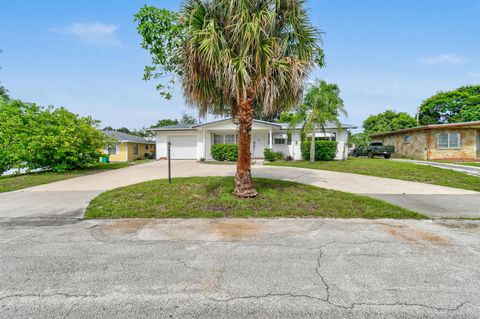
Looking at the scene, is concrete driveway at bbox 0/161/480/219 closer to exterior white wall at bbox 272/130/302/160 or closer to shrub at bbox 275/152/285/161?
shrub at bbox 275/152/285/161

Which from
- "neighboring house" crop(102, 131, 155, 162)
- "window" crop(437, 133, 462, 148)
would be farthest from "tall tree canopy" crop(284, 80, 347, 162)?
"neighboring house" crop(102, 131, 155, 162)

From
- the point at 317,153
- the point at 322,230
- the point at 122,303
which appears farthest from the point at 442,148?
the point at 122,303

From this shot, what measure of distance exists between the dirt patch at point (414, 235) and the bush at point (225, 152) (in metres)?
Answer: 15.2

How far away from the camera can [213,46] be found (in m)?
5.91

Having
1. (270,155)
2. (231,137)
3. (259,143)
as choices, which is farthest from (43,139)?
(259,143)

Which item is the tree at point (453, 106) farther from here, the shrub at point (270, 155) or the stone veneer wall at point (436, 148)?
the shrub at point (270, 155)

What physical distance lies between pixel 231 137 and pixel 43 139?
1396 cm

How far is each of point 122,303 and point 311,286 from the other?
202 cm

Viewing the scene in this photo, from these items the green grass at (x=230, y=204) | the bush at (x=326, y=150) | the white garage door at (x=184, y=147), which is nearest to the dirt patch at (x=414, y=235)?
the green grass at (x=230, y=204)

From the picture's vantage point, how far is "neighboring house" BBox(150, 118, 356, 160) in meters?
20.8

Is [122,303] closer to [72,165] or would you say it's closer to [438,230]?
[438,230]

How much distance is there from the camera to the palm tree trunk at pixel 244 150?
252 inches

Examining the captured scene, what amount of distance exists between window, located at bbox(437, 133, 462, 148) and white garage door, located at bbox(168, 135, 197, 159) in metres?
22.6

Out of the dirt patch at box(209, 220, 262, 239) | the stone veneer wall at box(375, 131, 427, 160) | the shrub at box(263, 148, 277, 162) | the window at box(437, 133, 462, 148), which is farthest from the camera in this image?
the stone veneer wall at box(375, 131, 427, 160)
